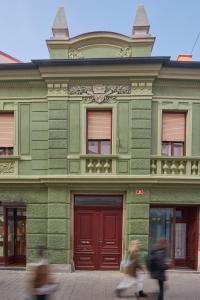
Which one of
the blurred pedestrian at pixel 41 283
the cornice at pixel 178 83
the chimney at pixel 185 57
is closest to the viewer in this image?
the blurred pedestrian at pixel 41 283

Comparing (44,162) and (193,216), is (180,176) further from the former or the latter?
(44,162)

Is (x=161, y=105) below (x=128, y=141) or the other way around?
the other way around

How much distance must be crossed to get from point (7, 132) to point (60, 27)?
4.27 m

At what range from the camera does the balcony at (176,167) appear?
9727 millimetres

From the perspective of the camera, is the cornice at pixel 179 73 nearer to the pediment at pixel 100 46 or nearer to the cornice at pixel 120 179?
the pediment at pixel 100 46

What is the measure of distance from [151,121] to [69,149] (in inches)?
122

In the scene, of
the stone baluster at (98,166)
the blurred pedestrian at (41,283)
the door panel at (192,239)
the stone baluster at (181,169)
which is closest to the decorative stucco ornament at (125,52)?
the stone baluster at (98,166)

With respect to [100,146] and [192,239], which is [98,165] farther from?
[192,239]

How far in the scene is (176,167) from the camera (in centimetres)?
977

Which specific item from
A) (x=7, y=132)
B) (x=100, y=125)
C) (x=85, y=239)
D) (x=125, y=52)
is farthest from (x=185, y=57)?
(x=85, y=239)

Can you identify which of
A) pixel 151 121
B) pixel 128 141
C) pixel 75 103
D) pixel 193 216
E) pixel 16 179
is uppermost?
pixel 75 103

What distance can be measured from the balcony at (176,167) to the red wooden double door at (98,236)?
1.83 m

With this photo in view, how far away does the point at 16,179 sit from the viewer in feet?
32.0

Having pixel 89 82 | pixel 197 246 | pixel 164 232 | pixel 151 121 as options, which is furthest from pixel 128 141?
pixel 197 246
